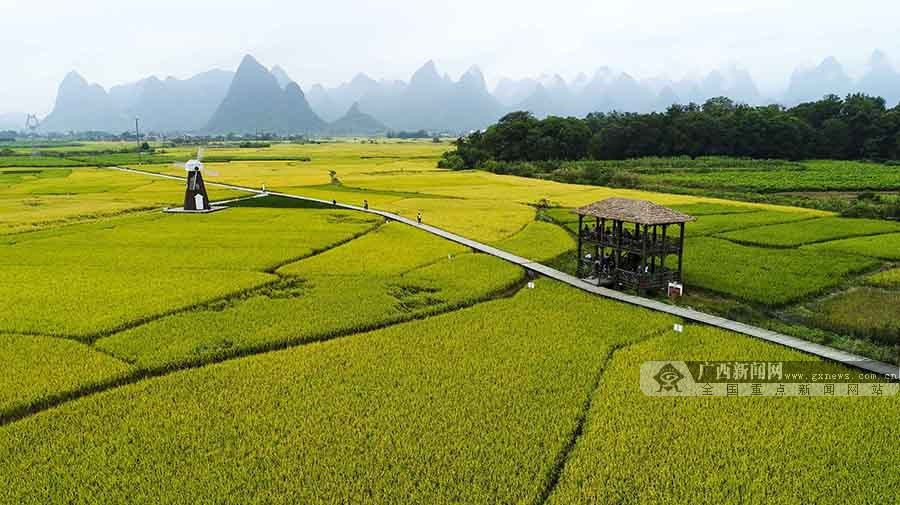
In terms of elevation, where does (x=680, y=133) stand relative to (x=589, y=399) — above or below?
above

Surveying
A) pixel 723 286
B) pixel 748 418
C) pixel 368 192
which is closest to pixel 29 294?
pixel 748 418

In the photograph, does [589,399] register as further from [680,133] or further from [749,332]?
[680,133]

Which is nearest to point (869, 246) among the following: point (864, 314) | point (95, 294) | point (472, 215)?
point (864, 314)

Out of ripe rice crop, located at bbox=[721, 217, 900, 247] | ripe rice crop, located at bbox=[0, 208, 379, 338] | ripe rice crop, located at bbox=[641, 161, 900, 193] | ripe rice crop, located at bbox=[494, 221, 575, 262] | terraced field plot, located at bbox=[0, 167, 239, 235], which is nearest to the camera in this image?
ripe rice crop, located at bbox=[0, 208, 379, 338]

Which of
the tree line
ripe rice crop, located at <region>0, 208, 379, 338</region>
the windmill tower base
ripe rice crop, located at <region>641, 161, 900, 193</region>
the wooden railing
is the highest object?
the tree line

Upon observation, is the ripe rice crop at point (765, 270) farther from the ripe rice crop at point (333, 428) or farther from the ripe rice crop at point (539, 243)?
the ripe rice crop at point (333, 428)

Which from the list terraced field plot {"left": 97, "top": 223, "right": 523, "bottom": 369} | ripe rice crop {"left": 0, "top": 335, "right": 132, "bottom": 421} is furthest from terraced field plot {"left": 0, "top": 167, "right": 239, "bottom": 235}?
ripe rice crop {"left": 0, "top": 335, "right": 132, "bottom": 421}

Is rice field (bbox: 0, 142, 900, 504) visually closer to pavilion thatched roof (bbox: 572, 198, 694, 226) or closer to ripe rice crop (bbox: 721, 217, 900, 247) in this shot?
ripe rice crop (bbox: 721, 217, 900, 247)

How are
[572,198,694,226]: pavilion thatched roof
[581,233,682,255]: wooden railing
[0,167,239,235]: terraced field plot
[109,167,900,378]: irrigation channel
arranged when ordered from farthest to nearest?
1. [0,167,239,235]: terraced field plot
2. [581,233,682,255]: wooden railing
3. [572,198,694,226]: pavilion thatched roof
4. [109,167,900,378]: irrigation channel

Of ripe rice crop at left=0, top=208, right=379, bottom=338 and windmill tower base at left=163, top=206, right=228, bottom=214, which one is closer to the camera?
ripe rice crop at left=0, top=208, right=379, bottom=338
